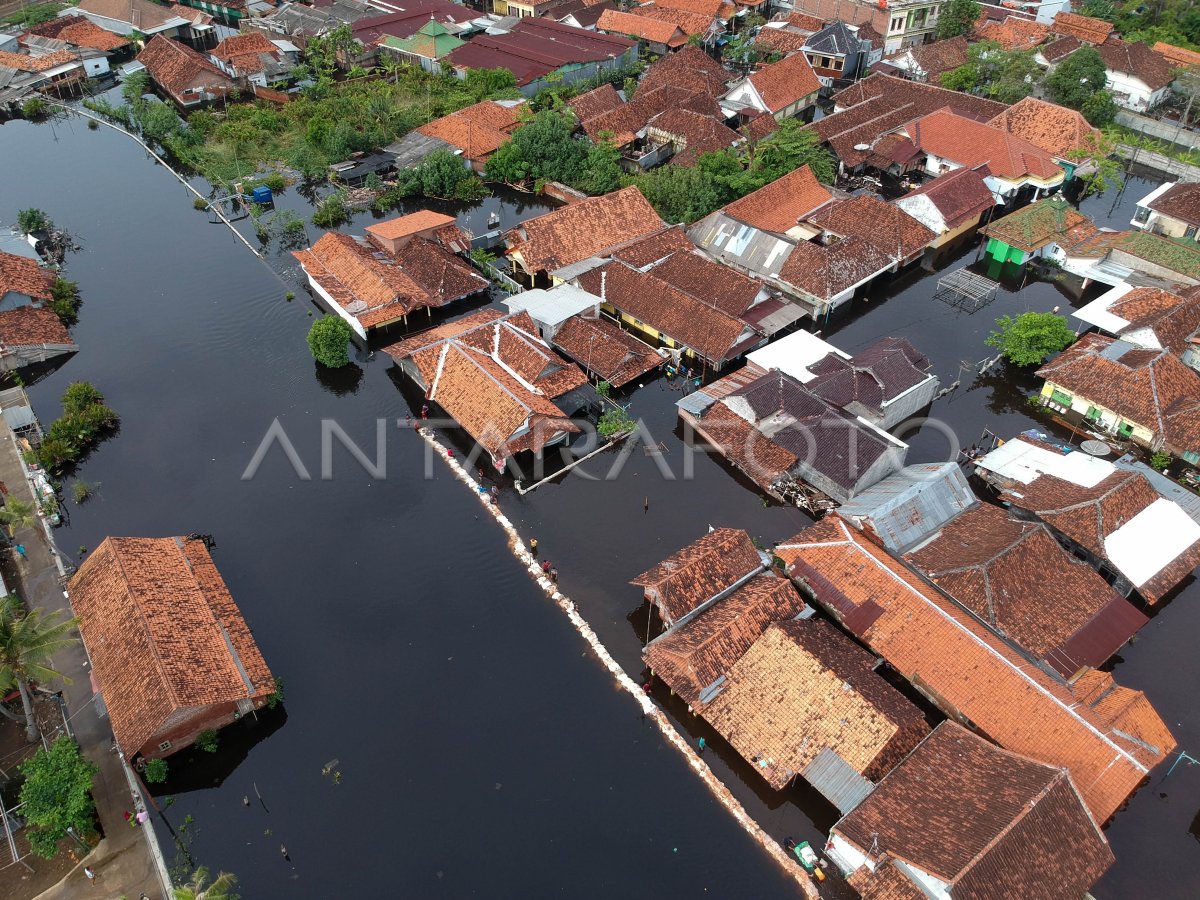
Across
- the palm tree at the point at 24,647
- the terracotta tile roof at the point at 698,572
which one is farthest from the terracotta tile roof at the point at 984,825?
the palm tree at the point at 24,647

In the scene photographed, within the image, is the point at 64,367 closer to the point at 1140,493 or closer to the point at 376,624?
the point at 376,624

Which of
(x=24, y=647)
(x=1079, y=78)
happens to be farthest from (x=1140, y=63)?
Result: (x=24, y=647)

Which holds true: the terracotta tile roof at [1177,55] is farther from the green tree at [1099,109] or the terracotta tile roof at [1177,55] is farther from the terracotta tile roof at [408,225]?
the terracotta tile roof at [408,225]

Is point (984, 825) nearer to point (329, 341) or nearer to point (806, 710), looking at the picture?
point (806, 710)

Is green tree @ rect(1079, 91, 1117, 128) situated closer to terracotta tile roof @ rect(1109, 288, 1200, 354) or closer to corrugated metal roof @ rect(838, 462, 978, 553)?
terracotta tile roof @ rect(1109, 288, 1200, 354)

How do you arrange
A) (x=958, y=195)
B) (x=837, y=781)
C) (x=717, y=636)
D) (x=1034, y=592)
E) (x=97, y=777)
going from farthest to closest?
1. (x=958, y=195)
2. (x=1034, y=592)
3. (x=717, y=636)
4. (x=97, y=777)
5. (x=837, y=781)

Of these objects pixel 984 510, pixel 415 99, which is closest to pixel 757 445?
pixel 984 510

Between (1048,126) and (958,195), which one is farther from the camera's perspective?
(1048,126)
